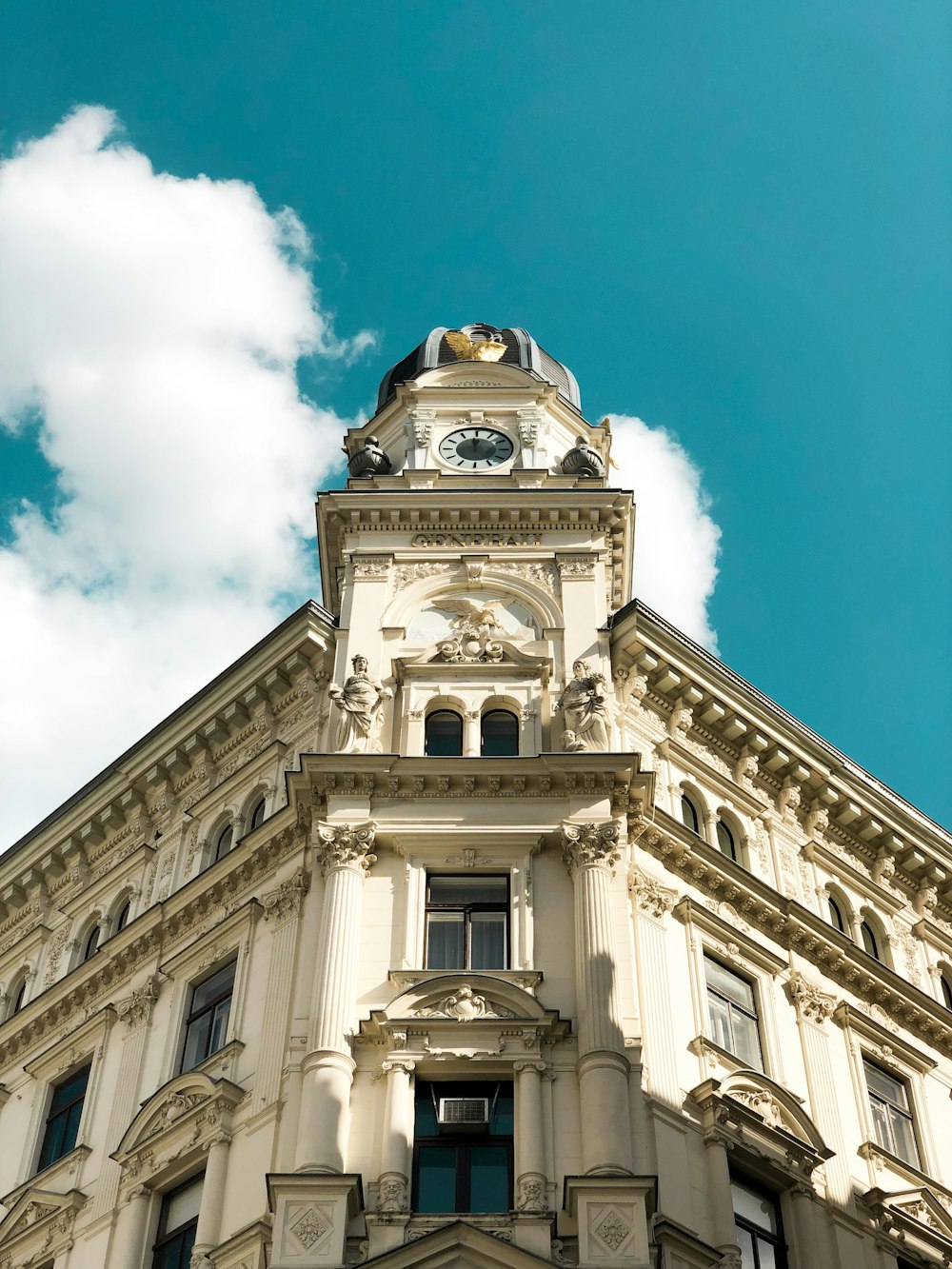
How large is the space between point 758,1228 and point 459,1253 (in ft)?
23.3

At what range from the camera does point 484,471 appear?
156ft

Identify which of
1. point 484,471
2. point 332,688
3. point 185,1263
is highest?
point 484,471

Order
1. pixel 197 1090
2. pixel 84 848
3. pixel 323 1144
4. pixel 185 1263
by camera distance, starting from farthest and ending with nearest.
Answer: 1. pixel 84 848
2. pixel 197 1090
3. pixel 185 1263
4. pixel 323 1144

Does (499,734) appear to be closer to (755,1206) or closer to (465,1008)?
(465,1008)

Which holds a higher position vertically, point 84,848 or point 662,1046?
point 84,848

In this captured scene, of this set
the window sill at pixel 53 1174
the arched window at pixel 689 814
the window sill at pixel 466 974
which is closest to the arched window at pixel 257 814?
the window sill at pixel 53 1174

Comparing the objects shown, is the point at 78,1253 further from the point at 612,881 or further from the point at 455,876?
the point at 612,881

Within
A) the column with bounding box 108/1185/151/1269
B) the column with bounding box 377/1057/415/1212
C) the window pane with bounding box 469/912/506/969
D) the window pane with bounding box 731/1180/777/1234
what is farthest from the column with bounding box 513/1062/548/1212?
the column with bounding box 108/1185/151/1269

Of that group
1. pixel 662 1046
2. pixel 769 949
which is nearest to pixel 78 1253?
pixel 662 1046

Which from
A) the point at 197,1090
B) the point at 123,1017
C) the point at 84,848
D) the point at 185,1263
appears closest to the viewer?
the point at 185,1263

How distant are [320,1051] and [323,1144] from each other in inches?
76.9

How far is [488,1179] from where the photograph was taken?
31469mm

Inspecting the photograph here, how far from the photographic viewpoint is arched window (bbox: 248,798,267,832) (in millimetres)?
41688

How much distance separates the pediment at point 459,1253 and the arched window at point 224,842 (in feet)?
47.3
